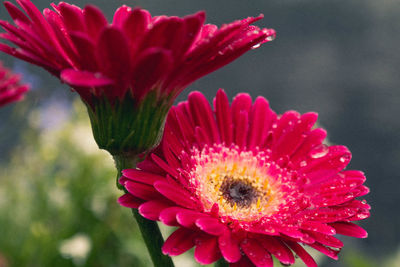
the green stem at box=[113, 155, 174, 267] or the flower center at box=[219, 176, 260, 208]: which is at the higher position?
the green stem at box=[113, 155, 174, 267]

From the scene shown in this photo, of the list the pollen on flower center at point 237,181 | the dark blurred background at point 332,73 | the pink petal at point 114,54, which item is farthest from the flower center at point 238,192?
the dark blurred background at point 332,73

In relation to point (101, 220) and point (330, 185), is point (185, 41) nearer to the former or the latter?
point (330, 185)

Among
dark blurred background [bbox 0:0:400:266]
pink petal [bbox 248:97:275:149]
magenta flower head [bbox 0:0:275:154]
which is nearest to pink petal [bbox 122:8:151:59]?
magenta flower head [bbox 0:0:275:154]

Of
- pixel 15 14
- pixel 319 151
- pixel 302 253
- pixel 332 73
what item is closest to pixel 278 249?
pixel 302 253

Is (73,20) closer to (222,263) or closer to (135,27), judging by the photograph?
(135,27)

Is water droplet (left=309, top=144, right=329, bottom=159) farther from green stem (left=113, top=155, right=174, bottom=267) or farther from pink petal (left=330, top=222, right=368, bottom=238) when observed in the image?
green stem (left=113, top=155, right=174, bottom=267)

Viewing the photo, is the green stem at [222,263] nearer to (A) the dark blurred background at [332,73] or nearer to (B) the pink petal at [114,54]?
(B) the pink petal at [114,54]

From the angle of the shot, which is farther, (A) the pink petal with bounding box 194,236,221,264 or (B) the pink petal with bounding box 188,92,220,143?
(B) the pink petal with bounding box 188,92,220,143
